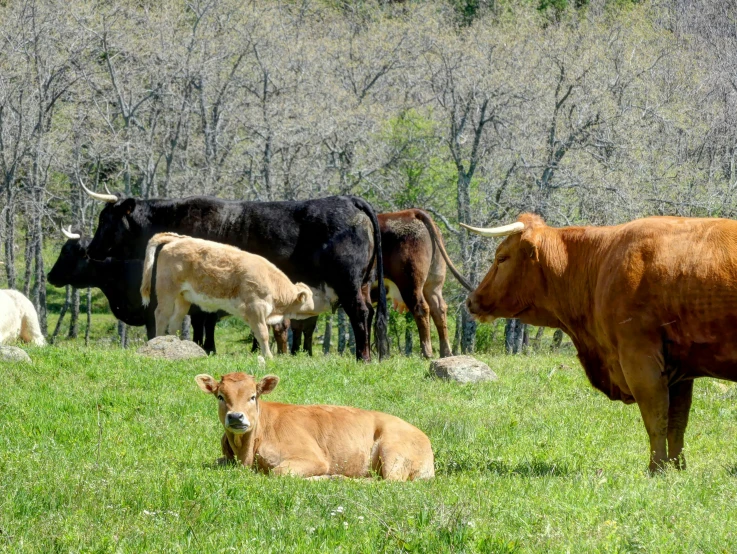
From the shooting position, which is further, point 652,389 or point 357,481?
point 652,389

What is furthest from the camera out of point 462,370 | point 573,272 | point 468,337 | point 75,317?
point 75,317

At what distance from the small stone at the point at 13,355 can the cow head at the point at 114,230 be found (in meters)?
6.34

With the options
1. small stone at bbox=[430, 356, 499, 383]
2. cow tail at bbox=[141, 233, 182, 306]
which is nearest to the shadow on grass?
small stone at bbox=[430, 356, 499, 383]

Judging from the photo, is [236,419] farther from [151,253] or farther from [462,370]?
[151,253]

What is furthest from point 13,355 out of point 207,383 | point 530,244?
point 530,244

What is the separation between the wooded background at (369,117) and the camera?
36.5 m

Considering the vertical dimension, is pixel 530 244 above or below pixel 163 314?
above

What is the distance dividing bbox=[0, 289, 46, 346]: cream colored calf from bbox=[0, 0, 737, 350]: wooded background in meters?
19.0

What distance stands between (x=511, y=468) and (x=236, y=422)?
252 centimetres

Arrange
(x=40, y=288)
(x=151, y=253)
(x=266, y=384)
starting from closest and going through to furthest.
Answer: (x=266, y=384) → (x=151, y=253) → (x=40, y=288)

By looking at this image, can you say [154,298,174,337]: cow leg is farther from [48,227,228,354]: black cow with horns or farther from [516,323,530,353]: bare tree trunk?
[516,323,530,353]: bare tree trunk

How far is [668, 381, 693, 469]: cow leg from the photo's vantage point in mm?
9000

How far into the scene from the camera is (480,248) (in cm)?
3694

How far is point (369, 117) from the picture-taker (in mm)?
43562
